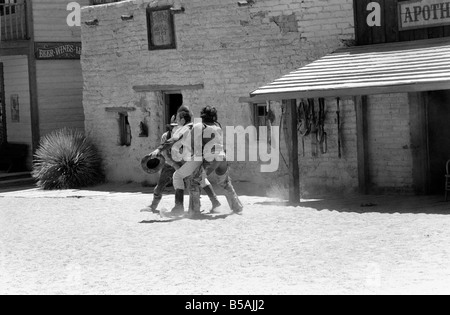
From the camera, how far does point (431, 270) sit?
9625 millimetres

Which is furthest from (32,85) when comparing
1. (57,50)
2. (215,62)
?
(215,62)

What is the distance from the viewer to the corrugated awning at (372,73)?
14211mm

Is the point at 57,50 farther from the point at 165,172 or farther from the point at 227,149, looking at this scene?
the point at 165,172

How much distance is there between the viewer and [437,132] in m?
16.4

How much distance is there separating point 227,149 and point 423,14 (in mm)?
4701

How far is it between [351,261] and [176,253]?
210cm

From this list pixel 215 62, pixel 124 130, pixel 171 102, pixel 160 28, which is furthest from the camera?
pixel 124 130

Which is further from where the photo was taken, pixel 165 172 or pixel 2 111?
pixel 2 111

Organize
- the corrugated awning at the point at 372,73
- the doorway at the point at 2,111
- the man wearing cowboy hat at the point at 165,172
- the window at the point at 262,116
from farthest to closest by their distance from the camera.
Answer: the doorway at the point at 2,111
the window at the point at 262,116
the man wearing cowboy hat at the point at 165,172
the corrugated awning at the point at 372,73

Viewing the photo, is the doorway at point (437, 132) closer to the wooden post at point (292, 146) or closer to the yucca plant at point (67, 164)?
the wooden post at point (292, 146)

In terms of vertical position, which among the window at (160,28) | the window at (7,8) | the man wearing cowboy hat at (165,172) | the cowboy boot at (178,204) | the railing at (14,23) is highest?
the window at (7,8)

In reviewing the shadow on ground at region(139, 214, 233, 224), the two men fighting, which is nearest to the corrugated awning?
the two men fighting

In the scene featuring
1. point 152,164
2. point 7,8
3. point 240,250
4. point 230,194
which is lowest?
point 240,250

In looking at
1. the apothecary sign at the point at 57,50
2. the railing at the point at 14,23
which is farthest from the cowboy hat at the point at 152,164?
the railing at the point at 14,23
